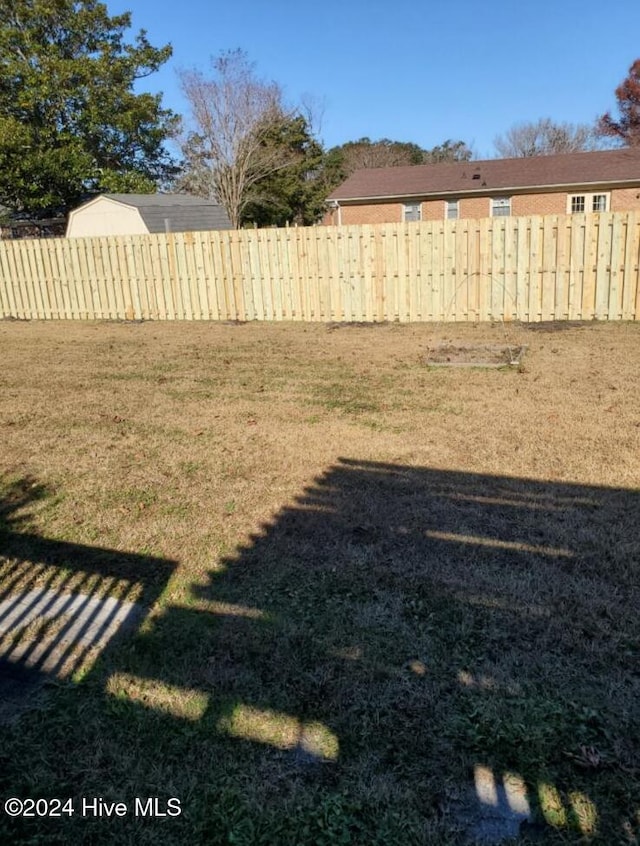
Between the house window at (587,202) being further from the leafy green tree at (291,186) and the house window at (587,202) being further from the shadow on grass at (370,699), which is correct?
the shadow on grass at (370,699)

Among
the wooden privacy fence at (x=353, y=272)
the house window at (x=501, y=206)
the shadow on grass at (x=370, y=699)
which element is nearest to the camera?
the shadow on grass at (x=370, y=699)

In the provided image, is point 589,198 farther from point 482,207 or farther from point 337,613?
point 337,613

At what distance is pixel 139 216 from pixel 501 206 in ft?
52.6

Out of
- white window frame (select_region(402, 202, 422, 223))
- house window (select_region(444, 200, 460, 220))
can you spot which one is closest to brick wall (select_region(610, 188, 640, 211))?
house window (select_region(444, 200, 460, 220))

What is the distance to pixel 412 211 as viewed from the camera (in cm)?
3006

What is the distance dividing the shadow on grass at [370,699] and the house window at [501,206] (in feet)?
92.4

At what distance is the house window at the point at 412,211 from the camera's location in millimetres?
29859

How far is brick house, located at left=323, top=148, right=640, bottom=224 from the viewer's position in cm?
2703

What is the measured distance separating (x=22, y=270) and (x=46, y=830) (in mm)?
14864

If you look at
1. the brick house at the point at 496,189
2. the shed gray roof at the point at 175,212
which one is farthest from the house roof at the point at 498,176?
the shed gray roof at the point at 175,212

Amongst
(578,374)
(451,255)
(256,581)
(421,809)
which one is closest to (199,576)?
(256,581)

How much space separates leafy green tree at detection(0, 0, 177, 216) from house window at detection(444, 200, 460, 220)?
1414cm

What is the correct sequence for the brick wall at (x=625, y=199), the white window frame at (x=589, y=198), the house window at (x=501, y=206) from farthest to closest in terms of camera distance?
the house window at (x=501, y=206), the white window frame at (x=589, y=198), the brick wall at (x=625, y=199)

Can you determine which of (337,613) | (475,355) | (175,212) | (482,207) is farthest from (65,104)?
(337,613)
